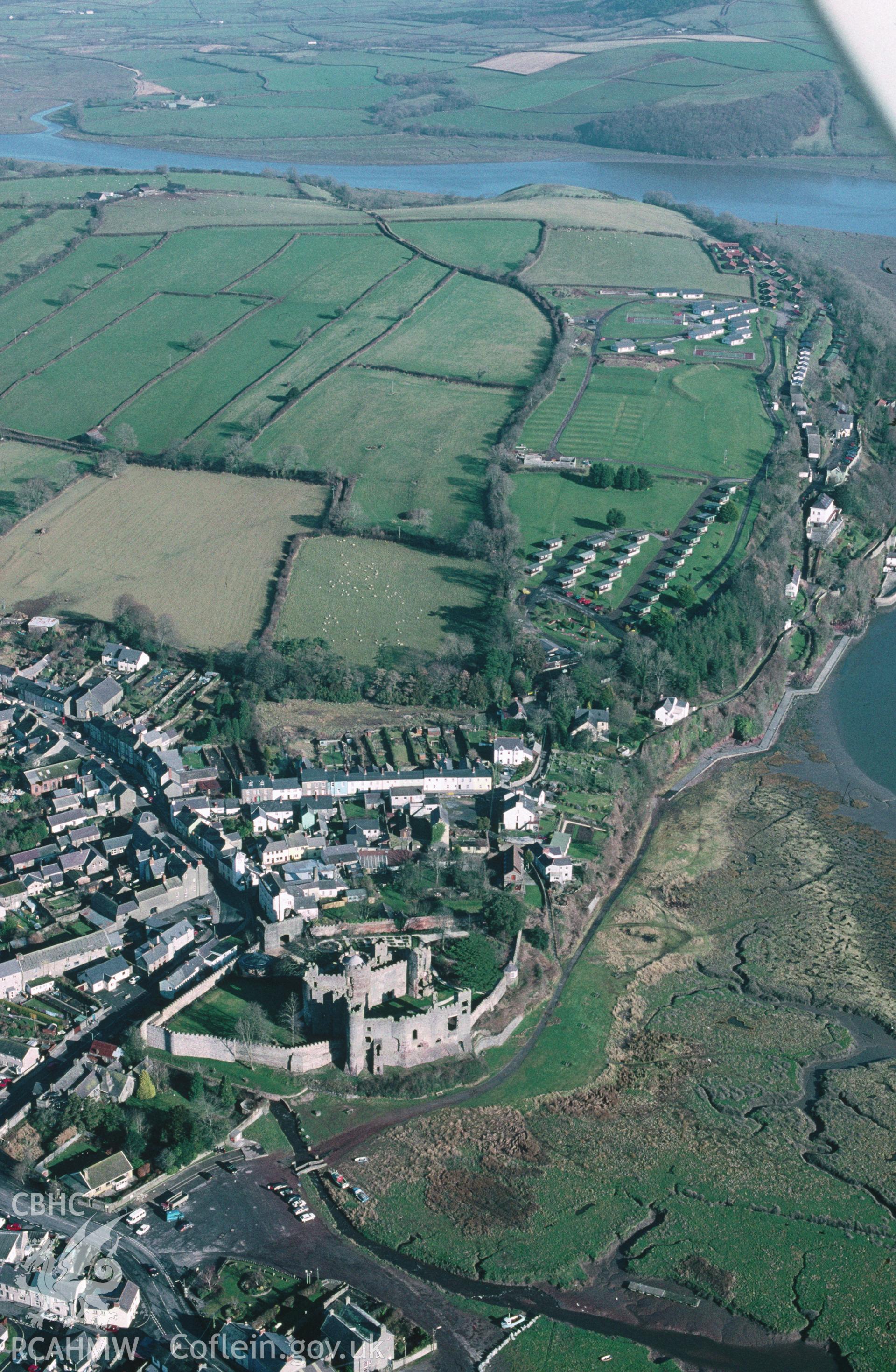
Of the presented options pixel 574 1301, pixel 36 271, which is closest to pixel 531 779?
pixel 574 1301

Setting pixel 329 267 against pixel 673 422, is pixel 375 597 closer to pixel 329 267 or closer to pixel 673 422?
pixel 673 422

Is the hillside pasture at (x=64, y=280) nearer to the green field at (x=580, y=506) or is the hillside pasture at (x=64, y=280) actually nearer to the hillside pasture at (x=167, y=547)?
the hillside pasture at (x=167, y=547)

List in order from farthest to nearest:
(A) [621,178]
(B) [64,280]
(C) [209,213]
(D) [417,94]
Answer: (D) [417,94]
(A) [621,178]
(C) [209,213]
(B) [64,280]

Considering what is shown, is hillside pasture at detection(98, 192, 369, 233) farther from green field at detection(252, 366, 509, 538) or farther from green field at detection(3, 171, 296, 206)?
green field at detection(252, 366, 509, 538)

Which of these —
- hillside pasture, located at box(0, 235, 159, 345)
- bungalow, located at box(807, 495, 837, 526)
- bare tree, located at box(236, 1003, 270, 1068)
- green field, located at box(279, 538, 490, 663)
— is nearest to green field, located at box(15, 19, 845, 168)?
hillside pasture, located at box(0, 235, 159, 345)

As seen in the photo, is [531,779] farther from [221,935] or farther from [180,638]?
[180,638]

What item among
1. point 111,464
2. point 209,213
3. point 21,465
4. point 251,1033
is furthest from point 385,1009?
point 209,213

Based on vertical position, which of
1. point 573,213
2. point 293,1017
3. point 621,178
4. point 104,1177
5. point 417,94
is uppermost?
point 417,94

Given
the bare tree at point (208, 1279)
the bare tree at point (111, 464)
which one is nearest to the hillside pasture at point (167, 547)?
the bare tree at point (111, 464)
